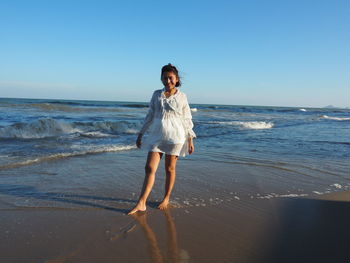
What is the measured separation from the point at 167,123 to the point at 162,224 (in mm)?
1137

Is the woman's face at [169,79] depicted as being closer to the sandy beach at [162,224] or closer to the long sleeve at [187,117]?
the long sleeve at [187,117]

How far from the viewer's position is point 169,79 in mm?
3391

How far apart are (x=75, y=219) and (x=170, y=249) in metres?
1.24

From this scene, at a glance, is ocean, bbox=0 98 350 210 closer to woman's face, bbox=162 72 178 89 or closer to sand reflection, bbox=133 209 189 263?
sand reflection, bbox=133 209 189 263

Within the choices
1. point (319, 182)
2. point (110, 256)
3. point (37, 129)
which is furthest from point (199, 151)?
point (37, 129)

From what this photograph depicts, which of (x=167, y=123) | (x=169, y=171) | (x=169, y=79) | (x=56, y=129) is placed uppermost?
(x=169, y=79)

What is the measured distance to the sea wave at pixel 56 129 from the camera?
10141 mm

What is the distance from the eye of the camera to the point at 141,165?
5824 millimetres

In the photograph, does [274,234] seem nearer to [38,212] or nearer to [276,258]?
[276,258]

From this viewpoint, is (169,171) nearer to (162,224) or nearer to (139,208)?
(139,208)

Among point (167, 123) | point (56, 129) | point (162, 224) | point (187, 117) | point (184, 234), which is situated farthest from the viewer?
point (56, 129)

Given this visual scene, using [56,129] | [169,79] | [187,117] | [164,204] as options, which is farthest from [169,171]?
[56,129]

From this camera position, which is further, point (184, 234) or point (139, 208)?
point (139, 208)

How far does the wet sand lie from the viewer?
2.39 metres
